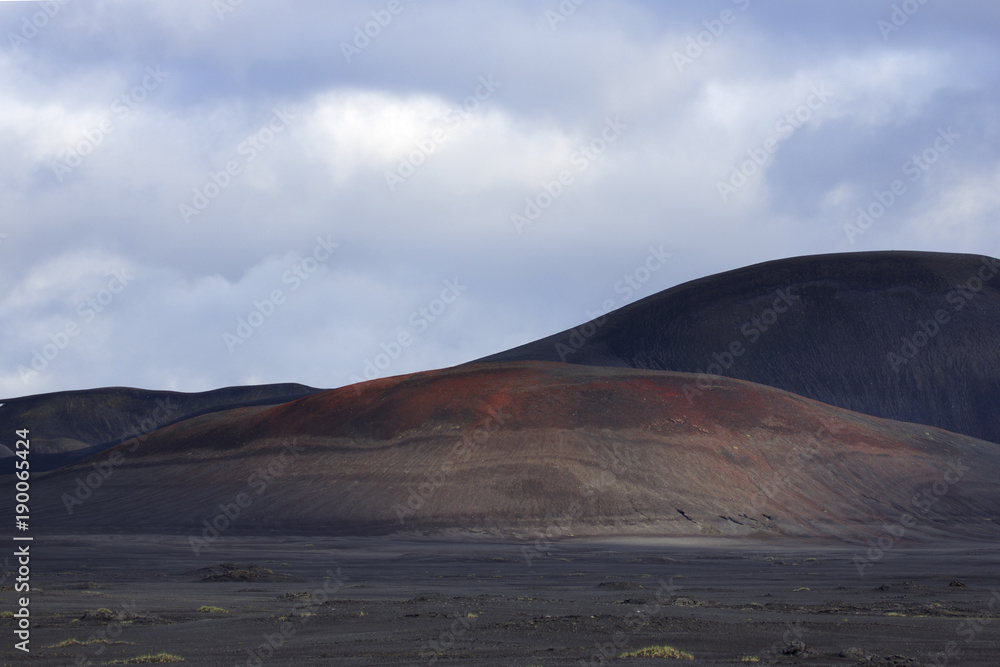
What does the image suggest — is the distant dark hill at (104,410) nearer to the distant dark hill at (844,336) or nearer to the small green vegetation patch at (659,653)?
the distant dark hill at (844,336)

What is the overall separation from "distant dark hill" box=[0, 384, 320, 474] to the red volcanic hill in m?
110

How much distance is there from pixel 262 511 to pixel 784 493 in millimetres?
29037

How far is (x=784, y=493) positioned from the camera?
56469mm

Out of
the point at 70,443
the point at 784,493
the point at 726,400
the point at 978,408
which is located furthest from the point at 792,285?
the point at 70,443

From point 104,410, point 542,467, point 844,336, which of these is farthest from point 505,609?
point 104,410

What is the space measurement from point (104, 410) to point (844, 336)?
5311 inches

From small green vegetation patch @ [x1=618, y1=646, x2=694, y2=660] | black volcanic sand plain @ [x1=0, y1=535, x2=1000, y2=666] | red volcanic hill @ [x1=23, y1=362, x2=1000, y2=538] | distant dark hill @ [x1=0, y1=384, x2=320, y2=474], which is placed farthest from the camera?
distant dark hill @ [x1=0, y1=384, x2=320, y2=474]

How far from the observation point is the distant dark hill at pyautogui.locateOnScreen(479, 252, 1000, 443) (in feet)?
329

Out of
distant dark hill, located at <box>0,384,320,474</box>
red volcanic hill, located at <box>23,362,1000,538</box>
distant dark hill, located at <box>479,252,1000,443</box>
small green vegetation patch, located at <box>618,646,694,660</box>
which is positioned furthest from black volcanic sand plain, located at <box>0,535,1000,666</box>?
distant dark hill, located at <box>0,384,320,474</box>

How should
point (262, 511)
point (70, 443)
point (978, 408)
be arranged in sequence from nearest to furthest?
point (262, 511) < point (978, 408) < point (70, 443)

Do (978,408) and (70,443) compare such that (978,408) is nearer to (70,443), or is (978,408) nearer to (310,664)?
(310,664)

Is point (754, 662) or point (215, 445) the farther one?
point (215, 445)

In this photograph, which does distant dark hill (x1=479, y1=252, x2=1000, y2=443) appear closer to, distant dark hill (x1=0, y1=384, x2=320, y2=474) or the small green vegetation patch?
distant dark hill (x1=0, y1=384, x2=320, y2=474)

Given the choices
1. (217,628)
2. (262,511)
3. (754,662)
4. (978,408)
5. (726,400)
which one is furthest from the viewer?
(978,408)
